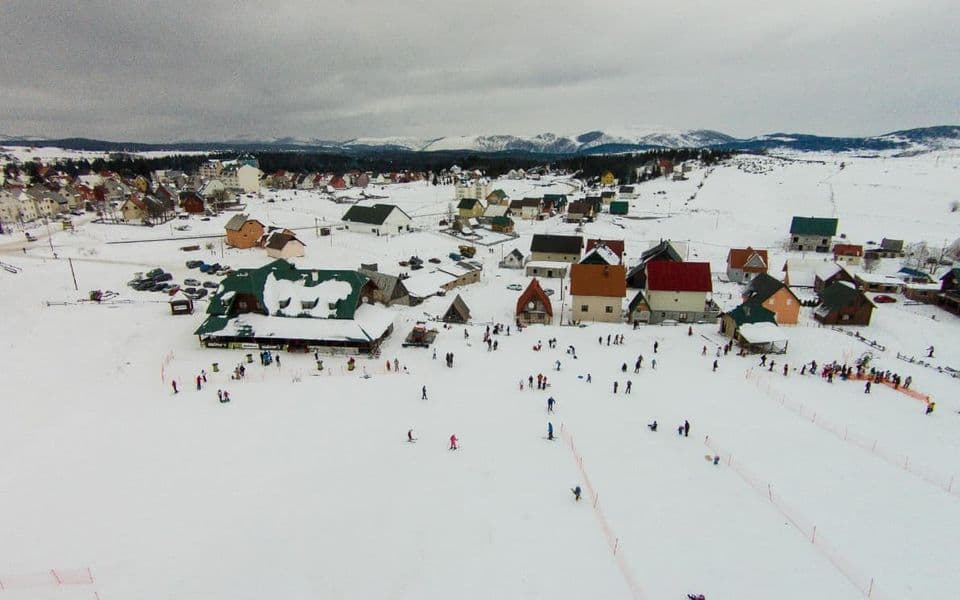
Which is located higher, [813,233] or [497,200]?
[497,200]

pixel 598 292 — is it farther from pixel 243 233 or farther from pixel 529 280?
pixel 243 233

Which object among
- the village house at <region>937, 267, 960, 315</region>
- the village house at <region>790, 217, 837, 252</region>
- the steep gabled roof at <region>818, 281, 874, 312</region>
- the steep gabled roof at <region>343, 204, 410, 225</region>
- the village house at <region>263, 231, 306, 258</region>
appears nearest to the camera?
the steep gabled roof at <region>818, 281, 874, 312</region>

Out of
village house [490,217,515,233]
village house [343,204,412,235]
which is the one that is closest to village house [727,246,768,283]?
village house [490,217,515,233]

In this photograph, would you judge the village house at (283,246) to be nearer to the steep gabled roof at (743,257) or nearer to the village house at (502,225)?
the village house at (502,225)

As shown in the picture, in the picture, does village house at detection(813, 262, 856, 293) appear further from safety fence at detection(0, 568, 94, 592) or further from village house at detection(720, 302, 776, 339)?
safety fence at detection(0, 568, 94, 592)

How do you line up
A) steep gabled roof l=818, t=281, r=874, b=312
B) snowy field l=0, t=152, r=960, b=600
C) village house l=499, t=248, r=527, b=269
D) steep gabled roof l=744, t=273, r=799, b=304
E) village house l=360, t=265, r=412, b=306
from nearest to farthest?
snowy field l=0, t=152, r=960, b=600
steep gabled roof l=744, t=273, r=799, b=304
steep gabled roof l=818, t=281, r=874, b=312
village house l=360, t=265, r=412, b=306
village house l=499, t=248, r=527, b=269

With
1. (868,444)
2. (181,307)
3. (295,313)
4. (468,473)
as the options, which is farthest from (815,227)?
(181,307)

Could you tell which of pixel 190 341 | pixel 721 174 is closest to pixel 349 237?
pixel 190 341

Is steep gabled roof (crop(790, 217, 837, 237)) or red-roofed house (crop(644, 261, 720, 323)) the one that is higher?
steep gabled roof (crop(790, 217, 837, 237))
